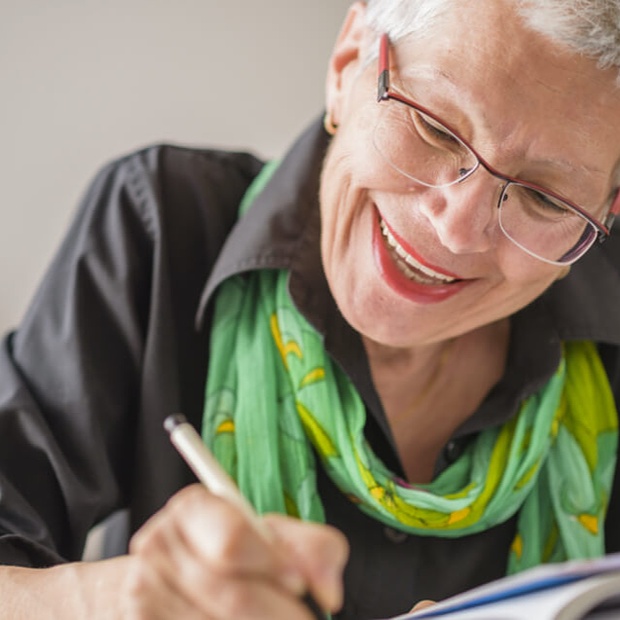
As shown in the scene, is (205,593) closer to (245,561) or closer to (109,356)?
(245,561)

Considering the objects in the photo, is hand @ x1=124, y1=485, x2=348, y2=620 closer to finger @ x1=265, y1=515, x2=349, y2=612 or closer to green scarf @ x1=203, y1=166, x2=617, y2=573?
finger @ x1=265, y1=515, x2=349, y2=612

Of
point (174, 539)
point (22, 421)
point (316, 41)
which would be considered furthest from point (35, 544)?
point (316, 41)

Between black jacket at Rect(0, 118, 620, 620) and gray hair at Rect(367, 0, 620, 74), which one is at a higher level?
gray hair at Rect(367, 0, 620, 74)

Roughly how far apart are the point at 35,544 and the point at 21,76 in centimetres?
82

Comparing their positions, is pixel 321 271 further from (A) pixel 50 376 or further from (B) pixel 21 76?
(B) pixel 21 76

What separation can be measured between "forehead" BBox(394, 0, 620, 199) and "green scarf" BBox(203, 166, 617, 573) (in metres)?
0.36

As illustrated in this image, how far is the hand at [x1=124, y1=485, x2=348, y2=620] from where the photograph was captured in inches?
21.0

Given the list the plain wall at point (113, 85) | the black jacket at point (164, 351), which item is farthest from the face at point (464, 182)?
the plain wall at point (113, 85)

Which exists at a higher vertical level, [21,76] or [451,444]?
[21,76]

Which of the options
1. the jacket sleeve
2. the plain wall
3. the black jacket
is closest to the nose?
the black jacket

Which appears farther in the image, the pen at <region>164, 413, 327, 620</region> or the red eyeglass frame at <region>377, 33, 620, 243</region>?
the red eyeglass frame at <region>377, 33, 620, 243</region>

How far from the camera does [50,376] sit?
104cm

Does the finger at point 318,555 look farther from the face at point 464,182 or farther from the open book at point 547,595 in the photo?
the face at point 464,182

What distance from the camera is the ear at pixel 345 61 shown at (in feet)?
3.38
